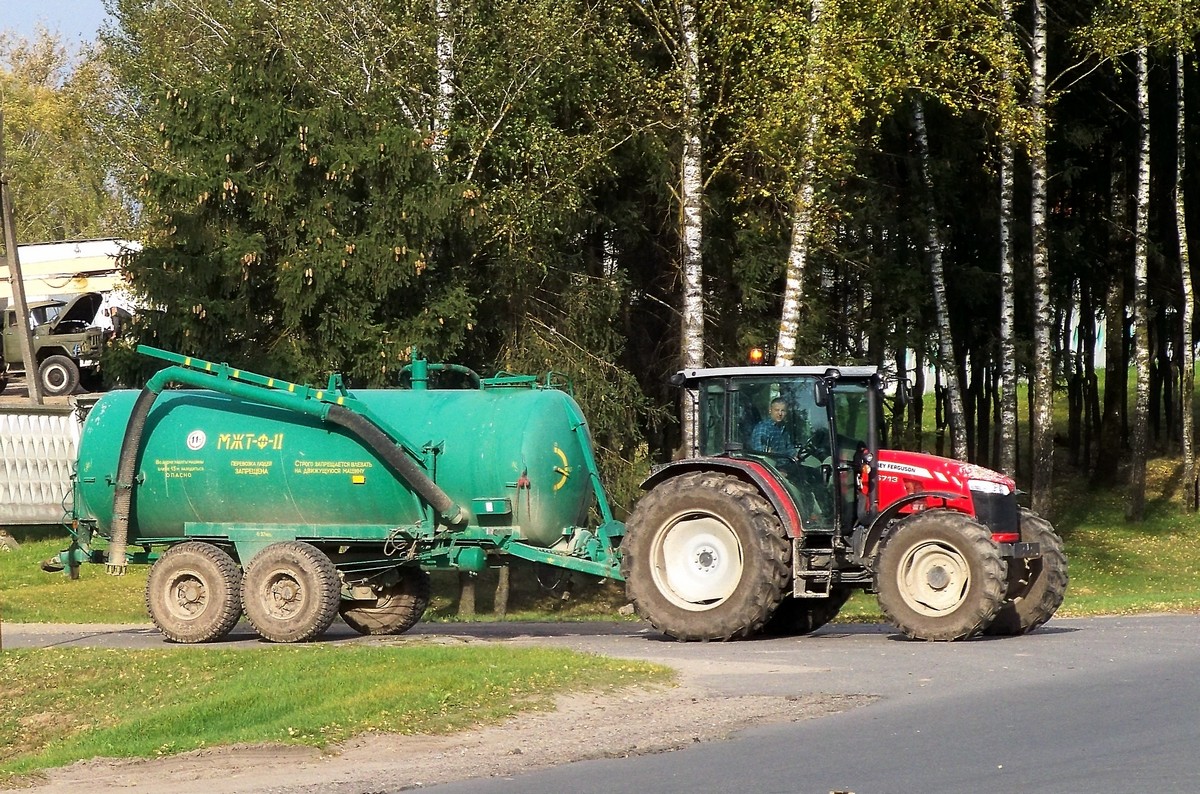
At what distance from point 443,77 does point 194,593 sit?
11442mm

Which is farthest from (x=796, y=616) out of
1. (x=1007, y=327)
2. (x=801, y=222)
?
(x=1007, y=327)

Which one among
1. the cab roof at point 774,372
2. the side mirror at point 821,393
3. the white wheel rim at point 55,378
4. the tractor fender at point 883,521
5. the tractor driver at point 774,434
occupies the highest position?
the white wheel rim at point 55,378

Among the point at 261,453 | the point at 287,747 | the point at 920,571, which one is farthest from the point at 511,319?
the point at 287,747

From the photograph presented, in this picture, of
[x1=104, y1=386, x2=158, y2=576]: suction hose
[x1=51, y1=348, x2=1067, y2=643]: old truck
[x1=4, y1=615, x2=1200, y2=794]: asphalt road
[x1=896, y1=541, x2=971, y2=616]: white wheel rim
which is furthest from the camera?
[x1=104, y1=386, x2=158, y2=576]: suction hose

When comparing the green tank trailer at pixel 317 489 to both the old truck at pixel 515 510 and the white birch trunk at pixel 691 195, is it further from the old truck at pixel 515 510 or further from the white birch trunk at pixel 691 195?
the white birch trunk at pixel 691 195

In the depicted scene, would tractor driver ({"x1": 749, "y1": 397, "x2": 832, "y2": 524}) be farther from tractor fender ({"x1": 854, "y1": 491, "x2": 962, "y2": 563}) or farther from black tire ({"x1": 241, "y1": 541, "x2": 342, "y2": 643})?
black tire ({"x1": 241, "y1": 541, "x2": 342, "y2": 643})

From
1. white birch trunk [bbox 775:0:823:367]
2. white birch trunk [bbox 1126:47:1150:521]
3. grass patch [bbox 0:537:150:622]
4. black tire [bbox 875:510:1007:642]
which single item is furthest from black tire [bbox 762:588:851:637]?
white birch trunk [bbox 1126:47:1150:521]

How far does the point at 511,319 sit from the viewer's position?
1121 inches

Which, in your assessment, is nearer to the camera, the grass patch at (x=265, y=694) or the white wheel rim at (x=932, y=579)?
the grass patch at (x=265, y=694)

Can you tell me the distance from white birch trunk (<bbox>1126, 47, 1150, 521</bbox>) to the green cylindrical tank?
19.9 m

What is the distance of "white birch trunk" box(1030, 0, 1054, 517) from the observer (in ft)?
103

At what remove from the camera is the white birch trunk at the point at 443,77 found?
88.8ft

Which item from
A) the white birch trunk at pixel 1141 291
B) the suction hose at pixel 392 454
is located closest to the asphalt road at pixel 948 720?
the suction hose at pixel 392 454

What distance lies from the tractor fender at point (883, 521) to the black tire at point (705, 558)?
2.48ft
